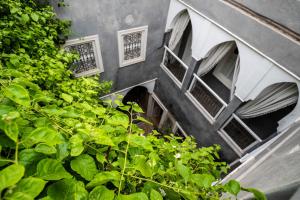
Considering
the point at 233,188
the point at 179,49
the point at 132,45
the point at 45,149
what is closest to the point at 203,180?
the point at 233,188

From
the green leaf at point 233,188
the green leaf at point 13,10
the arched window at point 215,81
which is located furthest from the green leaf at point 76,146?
the arched window at point 215,81

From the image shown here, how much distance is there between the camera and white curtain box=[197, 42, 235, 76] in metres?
4.83

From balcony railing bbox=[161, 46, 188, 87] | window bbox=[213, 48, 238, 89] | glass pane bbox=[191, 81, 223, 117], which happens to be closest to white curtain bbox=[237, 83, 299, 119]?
glass pane bbox=[191, 81, 223, 117]

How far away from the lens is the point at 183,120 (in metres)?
6.67

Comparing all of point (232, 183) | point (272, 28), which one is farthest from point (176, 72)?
point (232, 183)

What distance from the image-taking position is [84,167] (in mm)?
750

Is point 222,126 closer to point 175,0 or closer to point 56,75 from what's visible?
point 175,0

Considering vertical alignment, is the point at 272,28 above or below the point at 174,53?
above

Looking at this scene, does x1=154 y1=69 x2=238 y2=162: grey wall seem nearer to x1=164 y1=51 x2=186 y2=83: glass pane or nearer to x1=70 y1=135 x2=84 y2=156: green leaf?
x1=164 y1=51 x2=186 y2=83: glass pane

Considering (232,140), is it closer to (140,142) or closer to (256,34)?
(256,34)

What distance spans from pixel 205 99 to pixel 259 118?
152 centimetres

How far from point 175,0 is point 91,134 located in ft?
17.3

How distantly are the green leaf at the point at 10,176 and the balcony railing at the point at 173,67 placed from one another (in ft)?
19.5

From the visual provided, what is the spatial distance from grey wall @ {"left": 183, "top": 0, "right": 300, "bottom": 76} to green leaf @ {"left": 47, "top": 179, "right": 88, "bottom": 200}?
3922 mm
